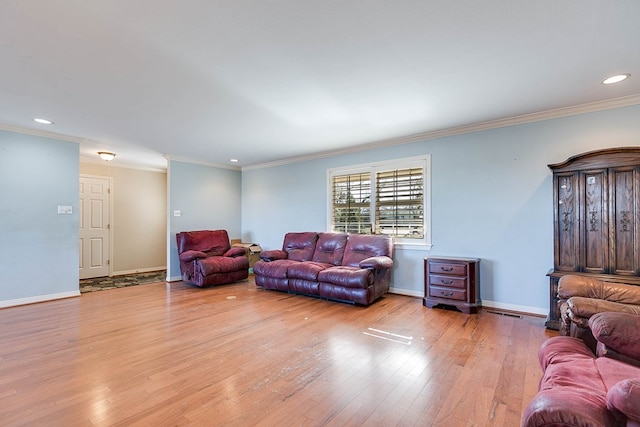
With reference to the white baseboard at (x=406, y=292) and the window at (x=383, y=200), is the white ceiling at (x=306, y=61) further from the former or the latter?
the white baseboard at (x=406, y=292)

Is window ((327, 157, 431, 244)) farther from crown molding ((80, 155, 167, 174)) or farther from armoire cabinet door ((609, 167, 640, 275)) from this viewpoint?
crown molding ((80, 155, 167, 174))

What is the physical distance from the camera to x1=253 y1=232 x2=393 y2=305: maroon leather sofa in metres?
4.07

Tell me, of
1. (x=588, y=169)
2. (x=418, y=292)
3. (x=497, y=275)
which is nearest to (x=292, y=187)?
(x=418, y=292)

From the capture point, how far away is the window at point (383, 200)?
4.58m

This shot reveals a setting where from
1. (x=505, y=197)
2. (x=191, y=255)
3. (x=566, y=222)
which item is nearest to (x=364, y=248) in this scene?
(x=505, y=197)

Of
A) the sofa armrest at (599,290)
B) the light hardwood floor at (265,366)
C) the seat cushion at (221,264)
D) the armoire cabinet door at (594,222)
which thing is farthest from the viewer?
the seat cushion at (221,264)

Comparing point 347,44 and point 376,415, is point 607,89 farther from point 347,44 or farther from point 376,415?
point 376,415

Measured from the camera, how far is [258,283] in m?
5.11

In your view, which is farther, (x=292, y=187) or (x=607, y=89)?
(x=292, y=187)

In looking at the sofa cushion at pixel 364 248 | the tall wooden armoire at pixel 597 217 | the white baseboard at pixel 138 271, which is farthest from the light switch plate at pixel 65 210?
the tall wooden armoire at pixel 597 217

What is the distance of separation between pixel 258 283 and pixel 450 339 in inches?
126

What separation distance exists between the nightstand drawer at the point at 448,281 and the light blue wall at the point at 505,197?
1.45ft

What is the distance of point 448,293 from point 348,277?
51.5 inches

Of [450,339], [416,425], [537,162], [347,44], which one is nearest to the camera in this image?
[416,425]
